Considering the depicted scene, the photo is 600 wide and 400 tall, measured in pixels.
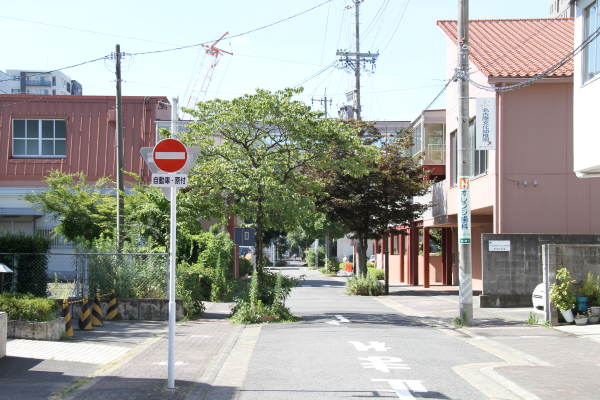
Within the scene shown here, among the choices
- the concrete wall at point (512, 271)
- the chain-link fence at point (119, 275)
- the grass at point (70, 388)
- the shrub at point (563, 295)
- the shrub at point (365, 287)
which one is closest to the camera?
the grass at point (70, 388)

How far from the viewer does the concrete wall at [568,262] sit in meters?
13.7

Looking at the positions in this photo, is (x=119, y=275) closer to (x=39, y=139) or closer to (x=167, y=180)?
(x=167, y=180)

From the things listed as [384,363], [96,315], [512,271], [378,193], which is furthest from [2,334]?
A: [378,193]

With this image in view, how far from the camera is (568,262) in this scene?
13.9 meters

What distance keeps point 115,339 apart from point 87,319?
133 centimetres

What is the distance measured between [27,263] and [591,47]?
1315 cm

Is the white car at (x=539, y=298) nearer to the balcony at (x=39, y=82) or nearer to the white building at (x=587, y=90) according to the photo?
the white building at (x=587, y=90)

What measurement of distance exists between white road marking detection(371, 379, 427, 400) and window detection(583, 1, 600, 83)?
7.94 m

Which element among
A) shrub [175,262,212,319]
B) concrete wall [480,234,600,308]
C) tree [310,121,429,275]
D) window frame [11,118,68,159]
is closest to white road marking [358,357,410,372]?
shrub [175,262,212,319]

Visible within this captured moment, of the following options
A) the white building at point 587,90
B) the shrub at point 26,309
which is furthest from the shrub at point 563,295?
the shrub at point 26,309

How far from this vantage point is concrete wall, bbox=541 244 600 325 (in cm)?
1373

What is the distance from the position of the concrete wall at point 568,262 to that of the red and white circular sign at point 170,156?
972 centimetres

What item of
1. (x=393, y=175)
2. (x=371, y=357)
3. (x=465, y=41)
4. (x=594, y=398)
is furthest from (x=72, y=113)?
(x=594, y=398)

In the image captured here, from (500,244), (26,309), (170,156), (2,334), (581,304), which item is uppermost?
(170,156)
